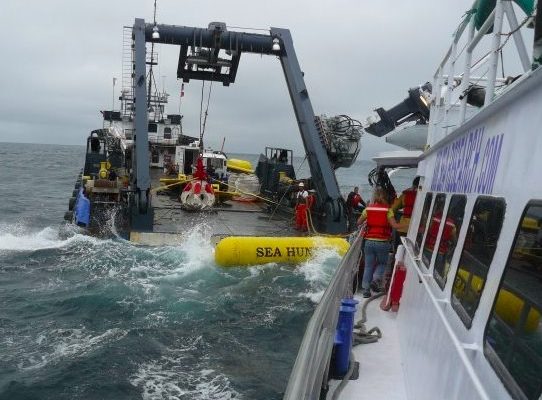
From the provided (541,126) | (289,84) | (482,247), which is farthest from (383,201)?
(289,84)

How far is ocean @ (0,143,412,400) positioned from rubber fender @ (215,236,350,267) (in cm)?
21

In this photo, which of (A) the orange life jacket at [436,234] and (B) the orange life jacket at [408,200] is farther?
(B) the orange life jacket at [408,200]

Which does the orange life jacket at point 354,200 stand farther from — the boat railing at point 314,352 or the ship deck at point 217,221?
the boat railing at point 314,352

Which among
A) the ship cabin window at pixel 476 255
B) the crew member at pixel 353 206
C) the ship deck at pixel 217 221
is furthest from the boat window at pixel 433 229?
the crew member at pixel 353 206

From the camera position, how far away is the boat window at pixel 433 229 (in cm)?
402

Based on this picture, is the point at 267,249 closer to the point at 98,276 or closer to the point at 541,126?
the point at 98,276

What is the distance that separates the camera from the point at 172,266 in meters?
11.0

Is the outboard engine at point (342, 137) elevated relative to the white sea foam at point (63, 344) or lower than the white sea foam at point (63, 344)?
elevated

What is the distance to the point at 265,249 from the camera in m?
11.2

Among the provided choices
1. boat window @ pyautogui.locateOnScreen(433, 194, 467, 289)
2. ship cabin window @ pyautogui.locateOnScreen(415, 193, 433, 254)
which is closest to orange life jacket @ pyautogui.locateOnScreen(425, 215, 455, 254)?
boat window @ pyautogui.locateOnScreen(433, 194, 467, 289)

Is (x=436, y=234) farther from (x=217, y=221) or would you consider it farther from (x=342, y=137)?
(x=342, y=137)

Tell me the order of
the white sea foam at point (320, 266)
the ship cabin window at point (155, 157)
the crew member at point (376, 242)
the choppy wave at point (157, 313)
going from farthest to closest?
the ship cabin window at point (155, 157) < the white sea foam at point (320, 266) < the crew member at point (376, 242) < the choppy wave at point (157, 313)

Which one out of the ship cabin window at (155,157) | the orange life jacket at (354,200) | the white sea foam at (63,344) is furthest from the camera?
the ship cabin window at (155,157)

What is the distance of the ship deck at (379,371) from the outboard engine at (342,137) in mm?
13048
